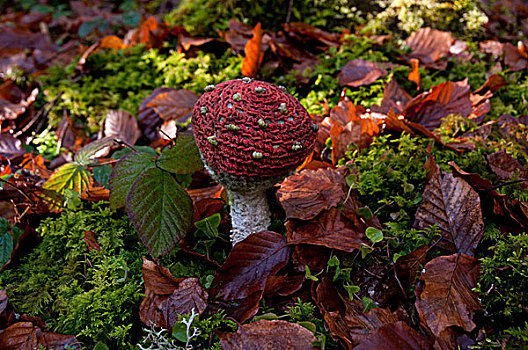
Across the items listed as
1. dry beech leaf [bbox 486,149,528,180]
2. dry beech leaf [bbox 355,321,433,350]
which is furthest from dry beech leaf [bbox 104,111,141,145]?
dry beech leaf [bbox 486,149,528,180]

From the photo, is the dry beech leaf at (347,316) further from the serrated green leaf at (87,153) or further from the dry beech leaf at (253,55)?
the dry beech leaf at (253,55)

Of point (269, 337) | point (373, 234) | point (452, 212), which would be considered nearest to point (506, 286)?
point (452, 212)

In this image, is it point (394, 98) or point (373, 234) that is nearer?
point (373, 234)

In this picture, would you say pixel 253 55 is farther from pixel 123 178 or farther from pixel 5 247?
pixel 5 247

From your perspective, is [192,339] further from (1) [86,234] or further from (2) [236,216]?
(1) [86,234]

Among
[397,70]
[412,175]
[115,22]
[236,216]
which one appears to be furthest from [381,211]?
[115,22]
